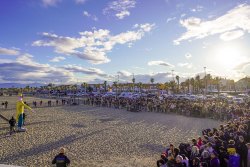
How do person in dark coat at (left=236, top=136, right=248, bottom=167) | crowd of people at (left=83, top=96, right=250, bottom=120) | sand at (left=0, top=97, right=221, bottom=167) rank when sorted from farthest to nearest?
1. crowd of people at (left=83, top=96, right=250, bottom=120)
2. sand at (left=0, top=97, right=221, bottom=167)
3. person in dark coat at (left=236, top=136, right=248, bottom=167)

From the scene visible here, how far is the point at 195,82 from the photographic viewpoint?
103 meters

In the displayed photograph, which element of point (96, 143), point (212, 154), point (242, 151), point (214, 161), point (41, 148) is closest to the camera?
point (214, 161)

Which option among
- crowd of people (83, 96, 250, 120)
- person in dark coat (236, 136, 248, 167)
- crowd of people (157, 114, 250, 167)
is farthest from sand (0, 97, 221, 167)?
crowd of people (83, 96, 250, 120)

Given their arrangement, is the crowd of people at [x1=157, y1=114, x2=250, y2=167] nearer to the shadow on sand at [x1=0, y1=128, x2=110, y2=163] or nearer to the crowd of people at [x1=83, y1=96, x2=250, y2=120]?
the shadow on sand at [x1=0, y1=128, x2=110, y2=163]

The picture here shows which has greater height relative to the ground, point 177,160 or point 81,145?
point 177,160

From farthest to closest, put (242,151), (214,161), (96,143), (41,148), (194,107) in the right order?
(194,107)
(96,143)
(41,148)
(242,151)
(214,161)

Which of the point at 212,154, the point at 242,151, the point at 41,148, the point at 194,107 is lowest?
the point at 41,148

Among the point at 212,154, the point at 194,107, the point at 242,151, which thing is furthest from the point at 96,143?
the point at 194,107

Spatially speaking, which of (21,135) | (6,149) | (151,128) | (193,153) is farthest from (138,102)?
(193,153)

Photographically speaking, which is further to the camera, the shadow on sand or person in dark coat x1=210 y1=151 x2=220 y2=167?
the shadow on sand

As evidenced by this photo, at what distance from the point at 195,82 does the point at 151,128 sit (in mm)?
87205

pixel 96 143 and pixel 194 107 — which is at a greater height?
pixel 194 107

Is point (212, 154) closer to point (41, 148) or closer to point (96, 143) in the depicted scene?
point (96, 143)

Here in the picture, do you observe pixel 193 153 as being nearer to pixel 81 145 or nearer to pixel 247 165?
pixel 247 165
